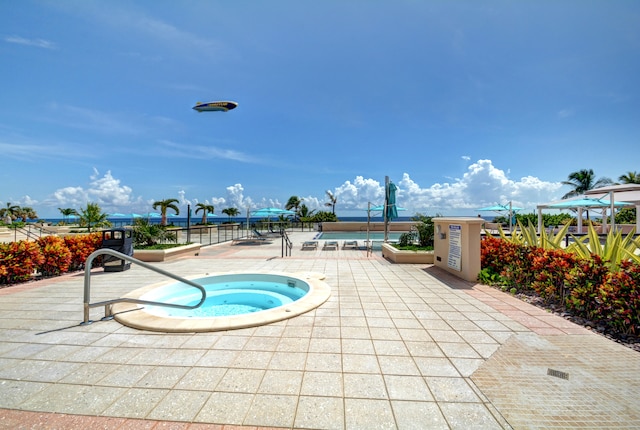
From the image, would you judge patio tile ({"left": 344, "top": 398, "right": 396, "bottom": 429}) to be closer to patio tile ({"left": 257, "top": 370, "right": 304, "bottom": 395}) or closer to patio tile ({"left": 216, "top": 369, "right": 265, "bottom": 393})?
patio tile ({"left": 257, "top": 370, "right": 304, "bottom": 395})

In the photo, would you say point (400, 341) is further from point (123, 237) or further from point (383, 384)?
point (123, 237)

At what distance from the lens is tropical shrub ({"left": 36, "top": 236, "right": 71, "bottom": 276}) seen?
6730 millimetres

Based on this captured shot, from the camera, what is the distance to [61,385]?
239cm

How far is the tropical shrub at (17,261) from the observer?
5.91 m

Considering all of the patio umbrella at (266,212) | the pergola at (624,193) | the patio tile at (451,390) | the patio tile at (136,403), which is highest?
the pergola at (624,193)

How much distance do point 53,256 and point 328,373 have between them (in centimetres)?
804

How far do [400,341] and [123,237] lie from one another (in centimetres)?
792

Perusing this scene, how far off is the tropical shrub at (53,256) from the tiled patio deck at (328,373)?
2.85m

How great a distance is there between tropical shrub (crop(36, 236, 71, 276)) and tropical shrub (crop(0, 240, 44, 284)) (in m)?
0.26

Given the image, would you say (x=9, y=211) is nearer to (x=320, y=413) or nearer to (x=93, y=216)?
(x=93, y=216)

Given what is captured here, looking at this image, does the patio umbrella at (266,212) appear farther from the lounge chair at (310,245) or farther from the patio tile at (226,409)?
the patio tile at (226,409)

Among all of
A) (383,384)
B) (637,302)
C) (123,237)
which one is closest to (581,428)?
(383,384)

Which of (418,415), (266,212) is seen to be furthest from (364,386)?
(266,212)

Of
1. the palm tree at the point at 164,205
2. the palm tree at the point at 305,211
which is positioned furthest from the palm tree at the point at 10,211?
the palm tree at the point at 305,211
